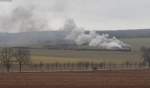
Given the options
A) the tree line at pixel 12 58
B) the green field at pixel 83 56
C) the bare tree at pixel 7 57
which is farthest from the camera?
the green field at pixel 83 56

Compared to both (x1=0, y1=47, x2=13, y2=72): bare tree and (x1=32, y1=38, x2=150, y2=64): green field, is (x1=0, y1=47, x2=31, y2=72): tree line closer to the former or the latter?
(x1=0, y1=47, x2=13, y2=72): bare tree

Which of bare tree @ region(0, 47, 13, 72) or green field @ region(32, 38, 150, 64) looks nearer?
bare tree @ region(0, 47, 13, 72)

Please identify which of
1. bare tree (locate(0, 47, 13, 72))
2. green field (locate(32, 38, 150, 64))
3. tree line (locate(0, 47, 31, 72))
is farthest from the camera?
green field (locate(32, 38, 150, 64))

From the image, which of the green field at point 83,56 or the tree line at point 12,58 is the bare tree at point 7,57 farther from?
the green field at point 83,56

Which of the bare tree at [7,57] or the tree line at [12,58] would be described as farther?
the tree line at [12,58]

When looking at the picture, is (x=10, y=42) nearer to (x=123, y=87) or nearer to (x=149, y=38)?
(x=149, y=38)

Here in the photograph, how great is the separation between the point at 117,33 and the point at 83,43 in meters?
26.7

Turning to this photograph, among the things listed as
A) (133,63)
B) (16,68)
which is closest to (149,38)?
(133,63)

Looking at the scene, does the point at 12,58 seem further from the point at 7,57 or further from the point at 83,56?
the point at 83,56

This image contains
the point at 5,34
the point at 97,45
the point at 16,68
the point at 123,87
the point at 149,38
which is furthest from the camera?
the point at 149,38

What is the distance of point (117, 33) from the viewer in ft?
469

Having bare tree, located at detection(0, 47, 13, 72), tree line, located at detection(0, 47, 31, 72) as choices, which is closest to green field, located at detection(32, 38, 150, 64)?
tree line, located at detection(0, 47, 31, 72)

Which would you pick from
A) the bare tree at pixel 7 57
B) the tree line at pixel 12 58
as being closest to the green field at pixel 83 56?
the tree line at pixel 12 58

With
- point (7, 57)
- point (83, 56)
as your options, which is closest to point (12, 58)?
point (7, 57)
